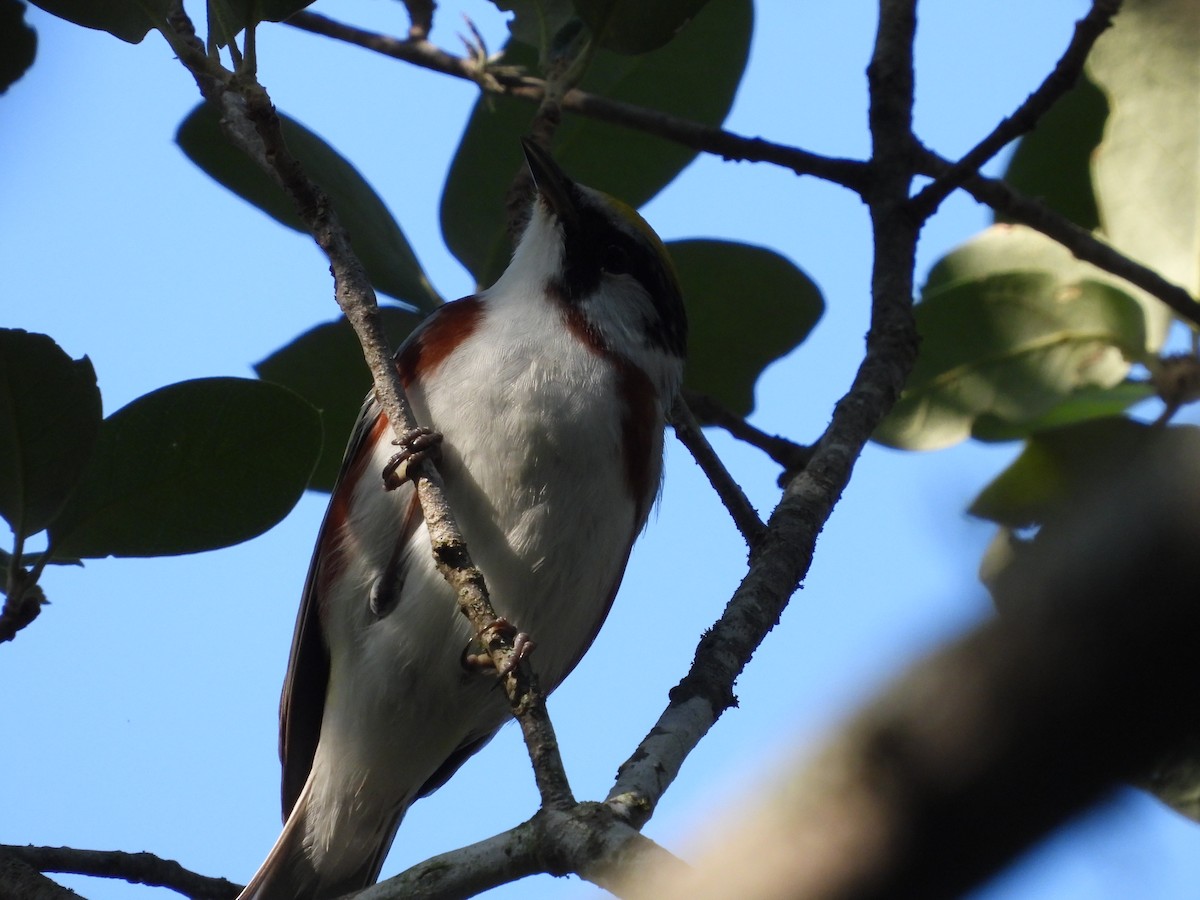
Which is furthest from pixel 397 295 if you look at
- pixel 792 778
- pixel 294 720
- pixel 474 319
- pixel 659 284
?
pixel 792 778

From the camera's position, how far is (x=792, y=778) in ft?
3.11

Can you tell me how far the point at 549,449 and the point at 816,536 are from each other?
83cm

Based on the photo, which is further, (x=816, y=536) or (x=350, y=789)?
(x=350, y=789)

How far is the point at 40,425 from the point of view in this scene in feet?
11.3

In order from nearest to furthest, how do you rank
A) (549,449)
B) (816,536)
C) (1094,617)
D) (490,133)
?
1. (1094,617)
2. (816,536)
3. (549,449)
4. (490,133)

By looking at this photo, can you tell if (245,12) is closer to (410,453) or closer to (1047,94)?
(410,453)

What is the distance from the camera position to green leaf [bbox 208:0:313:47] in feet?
10.6

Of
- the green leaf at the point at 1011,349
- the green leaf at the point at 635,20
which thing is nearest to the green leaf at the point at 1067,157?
the green leaf at the point at 1011,349

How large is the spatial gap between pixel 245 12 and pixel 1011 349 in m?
2.72

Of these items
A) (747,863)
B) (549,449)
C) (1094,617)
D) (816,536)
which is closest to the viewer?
(1094,617)

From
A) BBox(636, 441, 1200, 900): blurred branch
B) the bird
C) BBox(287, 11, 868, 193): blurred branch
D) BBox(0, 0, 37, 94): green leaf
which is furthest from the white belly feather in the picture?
BBox(636, 441, 1200, 900): blurred branch

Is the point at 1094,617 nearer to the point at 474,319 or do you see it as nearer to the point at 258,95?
the point at 258,95

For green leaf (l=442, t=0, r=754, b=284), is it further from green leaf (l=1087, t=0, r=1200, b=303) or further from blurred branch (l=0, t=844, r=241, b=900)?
blurred branch (l=0, t=844, r=241, b=900)

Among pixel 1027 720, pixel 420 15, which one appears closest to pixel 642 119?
pixel 420 15
